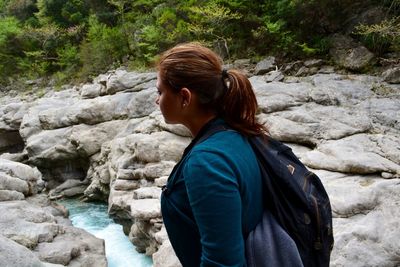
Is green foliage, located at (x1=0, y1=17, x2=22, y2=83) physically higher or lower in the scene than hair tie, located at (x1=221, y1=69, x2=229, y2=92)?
lower

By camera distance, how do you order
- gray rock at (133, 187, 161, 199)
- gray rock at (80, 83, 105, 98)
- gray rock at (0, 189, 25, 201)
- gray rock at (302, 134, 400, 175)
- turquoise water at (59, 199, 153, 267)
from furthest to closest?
gray rock at (80, 83, 105, 98), gray rock at (0, 189, 25, 201), gray rock at (133, 187, 161, 199), turquoise water at (59, 199, 153, 267), gray rock at (302, 134, 400, 175)

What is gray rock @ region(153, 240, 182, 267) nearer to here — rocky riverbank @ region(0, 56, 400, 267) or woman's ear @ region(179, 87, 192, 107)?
rocky riverbank @ region(0, 56, 400, 267)

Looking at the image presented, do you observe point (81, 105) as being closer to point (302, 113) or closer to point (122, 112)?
point (122, 112)

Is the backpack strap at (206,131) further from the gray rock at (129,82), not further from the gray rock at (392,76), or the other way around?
the gray rock at (129,82)

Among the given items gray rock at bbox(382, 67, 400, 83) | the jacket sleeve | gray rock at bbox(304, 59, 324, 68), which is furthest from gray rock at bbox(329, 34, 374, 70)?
the jacket sleeve

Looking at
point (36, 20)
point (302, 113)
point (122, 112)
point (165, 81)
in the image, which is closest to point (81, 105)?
point (122, 112)

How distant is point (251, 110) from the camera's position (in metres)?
1.66

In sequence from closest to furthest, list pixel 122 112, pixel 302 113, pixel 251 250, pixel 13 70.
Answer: pixel 251 250
pixel 302 113
pixel 122 112
pixel 13 70

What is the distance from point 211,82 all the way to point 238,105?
17cm

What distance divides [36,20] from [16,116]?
11936 mm

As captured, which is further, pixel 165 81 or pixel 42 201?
pixel 42 201

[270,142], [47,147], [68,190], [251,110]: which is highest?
[251,110]

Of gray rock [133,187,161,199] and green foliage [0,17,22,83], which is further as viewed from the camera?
green foliage [0,17,22,83]

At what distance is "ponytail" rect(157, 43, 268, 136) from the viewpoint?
152 cm
